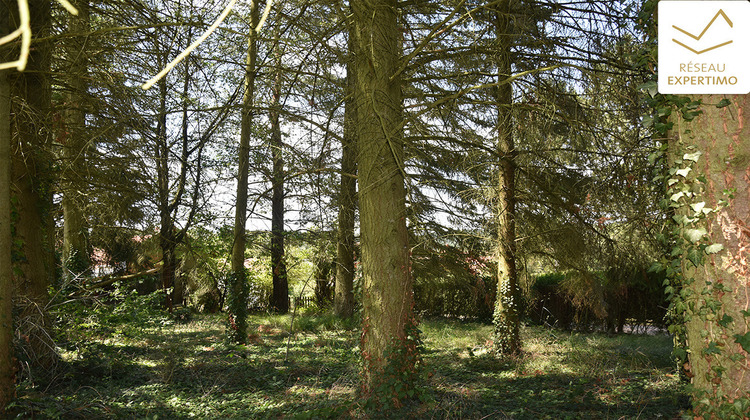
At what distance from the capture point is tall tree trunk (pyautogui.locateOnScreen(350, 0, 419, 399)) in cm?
499

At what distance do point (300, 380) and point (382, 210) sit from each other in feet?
9.96

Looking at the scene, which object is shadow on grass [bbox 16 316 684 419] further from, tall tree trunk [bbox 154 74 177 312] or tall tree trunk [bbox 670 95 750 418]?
tall tree trunk [bbox 670 95 750 418]

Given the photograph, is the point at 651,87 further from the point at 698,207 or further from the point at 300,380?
the point at 300,380

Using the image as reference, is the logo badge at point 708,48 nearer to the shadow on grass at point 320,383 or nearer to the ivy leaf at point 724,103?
the ivy leaf at point 724,103

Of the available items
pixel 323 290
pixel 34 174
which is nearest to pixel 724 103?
pixel 34 174

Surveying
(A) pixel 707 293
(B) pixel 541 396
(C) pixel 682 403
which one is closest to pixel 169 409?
(B) pixel 541 396

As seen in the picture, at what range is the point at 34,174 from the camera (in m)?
6.27

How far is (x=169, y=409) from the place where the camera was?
17.4 ft

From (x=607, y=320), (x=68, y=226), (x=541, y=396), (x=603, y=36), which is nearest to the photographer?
(x=541, y=396)

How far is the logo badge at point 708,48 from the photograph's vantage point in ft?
9.90

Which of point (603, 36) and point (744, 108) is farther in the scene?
point (603, 36)

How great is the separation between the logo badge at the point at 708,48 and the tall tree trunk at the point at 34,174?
20.9 feet

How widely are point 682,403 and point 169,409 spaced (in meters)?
5.51

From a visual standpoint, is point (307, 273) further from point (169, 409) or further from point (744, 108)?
point (744, 108)
